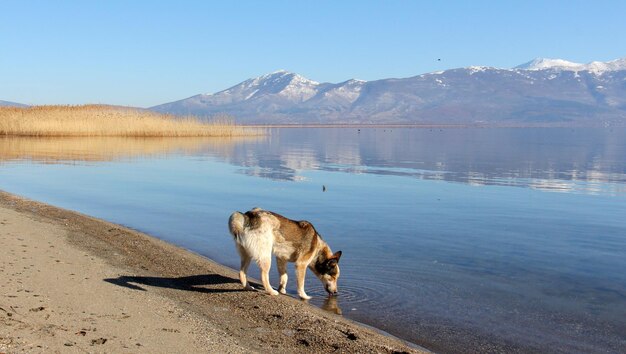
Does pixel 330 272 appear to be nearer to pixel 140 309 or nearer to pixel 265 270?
pixel 265 270

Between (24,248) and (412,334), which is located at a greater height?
(24,248)

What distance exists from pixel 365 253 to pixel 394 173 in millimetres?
18842

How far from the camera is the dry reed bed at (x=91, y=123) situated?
57.1 metres

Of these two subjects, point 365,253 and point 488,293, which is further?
point 365,253

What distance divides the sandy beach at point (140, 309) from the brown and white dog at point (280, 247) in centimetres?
48

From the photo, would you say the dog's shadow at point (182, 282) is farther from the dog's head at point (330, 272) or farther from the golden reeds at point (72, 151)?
the golden reeds at point (72, 151)

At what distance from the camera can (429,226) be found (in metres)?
17.2

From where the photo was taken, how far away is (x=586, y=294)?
36.1 ft

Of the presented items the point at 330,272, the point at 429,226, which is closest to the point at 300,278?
the point at 330,272

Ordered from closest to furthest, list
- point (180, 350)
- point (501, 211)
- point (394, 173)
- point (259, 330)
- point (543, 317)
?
point (180, 350) < point (259, 330) < point (543, 317) < point (501, 211) < point (394, 173)

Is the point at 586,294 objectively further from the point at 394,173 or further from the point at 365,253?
the point at 394,173

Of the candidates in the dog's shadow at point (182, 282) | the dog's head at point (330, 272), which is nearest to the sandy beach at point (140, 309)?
the dog's shadow at point (182, 282)

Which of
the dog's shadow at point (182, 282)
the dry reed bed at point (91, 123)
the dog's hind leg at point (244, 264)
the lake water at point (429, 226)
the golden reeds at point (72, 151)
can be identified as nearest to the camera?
the dog's shadow at point (182, 282)

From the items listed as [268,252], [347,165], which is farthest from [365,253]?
[347,165]
